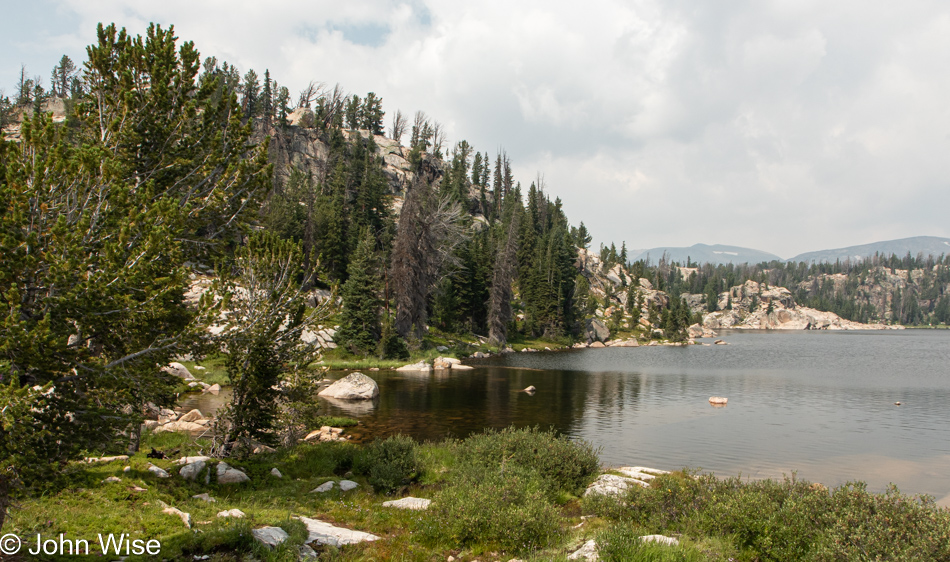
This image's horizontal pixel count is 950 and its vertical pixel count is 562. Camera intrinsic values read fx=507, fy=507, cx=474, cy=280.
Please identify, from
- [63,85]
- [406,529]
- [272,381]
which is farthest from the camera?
[63,85]

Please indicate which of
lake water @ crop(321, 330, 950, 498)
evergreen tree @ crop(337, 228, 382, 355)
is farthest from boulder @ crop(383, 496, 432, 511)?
evergreen tree @ crop(337, 228, 382, 355)

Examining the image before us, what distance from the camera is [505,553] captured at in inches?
418

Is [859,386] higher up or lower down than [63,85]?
lower down

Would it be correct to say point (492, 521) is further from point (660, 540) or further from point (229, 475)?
point (229, 475)

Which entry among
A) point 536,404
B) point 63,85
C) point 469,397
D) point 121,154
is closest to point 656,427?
point 536,404

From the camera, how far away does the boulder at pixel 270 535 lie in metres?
9.48

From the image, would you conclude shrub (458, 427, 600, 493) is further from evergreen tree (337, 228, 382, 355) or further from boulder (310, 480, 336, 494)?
evergreen tree (337, 228, 382, 355)

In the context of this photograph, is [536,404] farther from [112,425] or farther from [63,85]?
[63,85]

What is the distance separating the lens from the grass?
9.08 m

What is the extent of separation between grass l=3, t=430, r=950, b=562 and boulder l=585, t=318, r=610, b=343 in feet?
303

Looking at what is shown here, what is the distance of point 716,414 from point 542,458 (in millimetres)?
25733

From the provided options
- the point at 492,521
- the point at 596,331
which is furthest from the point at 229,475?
the point at 596,331

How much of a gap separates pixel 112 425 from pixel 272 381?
846 centimetres
